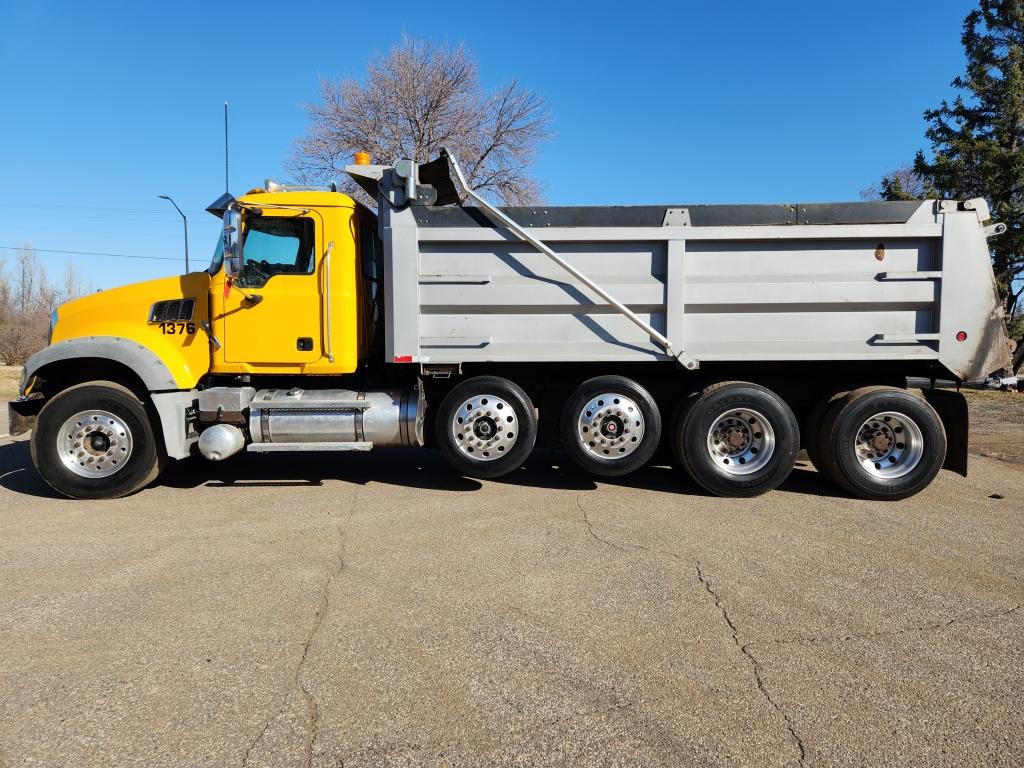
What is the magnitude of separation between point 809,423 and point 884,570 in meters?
2.19

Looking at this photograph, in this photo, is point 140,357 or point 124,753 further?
point 140,357

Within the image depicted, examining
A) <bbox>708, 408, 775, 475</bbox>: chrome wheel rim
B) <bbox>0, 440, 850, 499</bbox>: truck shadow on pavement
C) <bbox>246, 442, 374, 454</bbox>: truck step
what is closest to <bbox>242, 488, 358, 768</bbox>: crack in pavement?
<bbox>246, 442, 374, 454</bbox>: truck step

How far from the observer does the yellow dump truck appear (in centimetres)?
542

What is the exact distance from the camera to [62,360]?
5547 millimetres

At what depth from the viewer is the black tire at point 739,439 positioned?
550 cm

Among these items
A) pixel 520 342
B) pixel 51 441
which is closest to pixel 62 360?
pixel 51 441

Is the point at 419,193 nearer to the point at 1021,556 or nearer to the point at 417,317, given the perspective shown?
the point at 417,317

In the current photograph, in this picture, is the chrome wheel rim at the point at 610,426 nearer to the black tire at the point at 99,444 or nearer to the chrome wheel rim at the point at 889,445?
the chrome wheel rim at the point at 889,445

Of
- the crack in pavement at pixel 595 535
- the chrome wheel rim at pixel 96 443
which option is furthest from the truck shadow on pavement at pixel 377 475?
the crack in pavement at pixel 595 535

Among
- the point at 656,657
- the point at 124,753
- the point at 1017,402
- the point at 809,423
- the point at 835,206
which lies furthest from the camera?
the point at 1017,402

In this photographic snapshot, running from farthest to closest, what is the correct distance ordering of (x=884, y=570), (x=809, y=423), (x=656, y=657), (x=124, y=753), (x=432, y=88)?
1. (x=432, y=88)
2. (x=809, y=423)
3. (x=884, y=570)
4. (x=656, y=657)
5. (x=124, y=753)

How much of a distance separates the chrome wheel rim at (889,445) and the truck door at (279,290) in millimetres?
5098

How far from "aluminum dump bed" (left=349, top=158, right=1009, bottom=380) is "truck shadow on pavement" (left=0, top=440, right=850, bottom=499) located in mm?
1354

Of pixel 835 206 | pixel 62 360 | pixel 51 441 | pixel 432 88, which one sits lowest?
pixel 51 441
